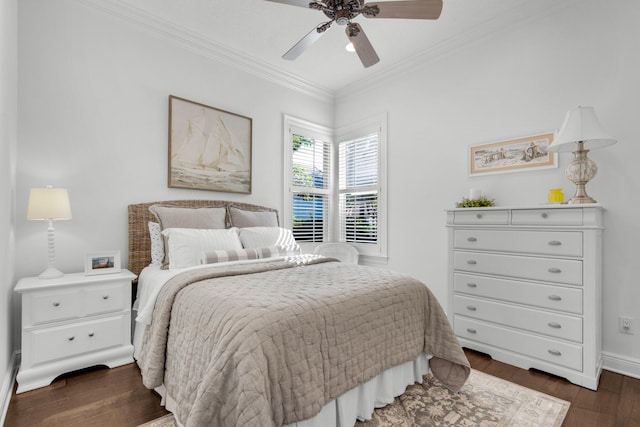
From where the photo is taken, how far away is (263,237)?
2998 mm

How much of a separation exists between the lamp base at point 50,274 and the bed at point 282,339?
21.7 inches

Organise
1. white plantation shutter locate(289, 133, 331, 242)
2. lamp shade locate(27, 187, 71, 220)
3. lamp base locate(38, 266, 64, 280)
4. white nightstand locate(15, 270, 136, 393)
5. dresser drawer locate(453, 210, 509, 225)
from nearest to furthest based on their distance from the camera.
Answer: white nightstand locate(15, 270, 136, 393)
lamp shade locate(27, 187, 71, 220)
lamp base locate(38, 266, 64, 280)
dresser drawer locate(453, 210, 509, 225)
white plantation shutter locate(289, 133, 331, 242)

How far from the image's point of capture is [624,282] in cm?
233

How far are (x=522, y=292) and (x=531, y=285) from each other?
8 cm

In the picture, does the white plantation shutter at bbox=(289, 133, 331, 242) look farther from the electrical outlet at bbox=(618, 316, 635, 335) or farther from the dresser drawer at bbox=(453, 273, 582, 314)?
the electrical outlet at bbox=(618, 316, 635, 335)

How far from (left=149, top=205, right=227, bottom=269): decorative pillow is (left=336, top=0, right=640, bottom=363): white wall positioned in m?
2.08

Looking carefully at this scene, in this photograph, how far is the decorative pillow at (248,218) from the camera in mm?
3252

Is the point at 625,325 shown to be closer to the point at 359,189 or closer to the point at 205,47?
the point at 359,189

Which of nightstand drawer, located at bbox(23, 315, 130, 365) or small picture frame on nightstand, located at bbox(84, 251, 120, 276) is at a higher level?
small picture frame on nightstand, located at bbox(84, 251, 120, 276)

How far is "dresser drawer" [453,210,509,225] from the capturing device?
2533 mm

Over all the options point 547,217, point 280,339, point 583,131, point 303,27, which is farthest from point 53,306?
point 583,131

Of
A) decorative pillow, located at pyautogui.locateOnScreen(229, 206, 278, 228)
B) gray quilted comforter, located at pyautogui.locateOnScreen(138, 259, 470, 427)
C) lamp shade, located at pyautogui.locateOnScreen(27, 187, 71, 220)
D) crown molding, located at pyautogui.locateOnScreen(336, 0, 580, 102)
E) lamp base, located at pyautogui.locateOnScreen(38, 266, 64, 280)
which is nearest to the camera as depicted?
gray quilted comforter, located at pyautogui.locateOnScreen(138, 259, 470, 427)

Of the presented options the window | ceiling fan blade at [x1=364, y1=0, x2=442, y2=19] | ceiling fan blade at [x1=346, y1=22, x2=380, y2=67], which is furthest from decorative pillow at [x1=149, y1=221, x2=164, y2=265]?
ceiling fan blade at [x1=364, y1=0, x2=442, y2=19]

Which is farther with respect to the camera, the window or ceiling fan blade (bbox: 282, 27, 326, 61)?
the window
